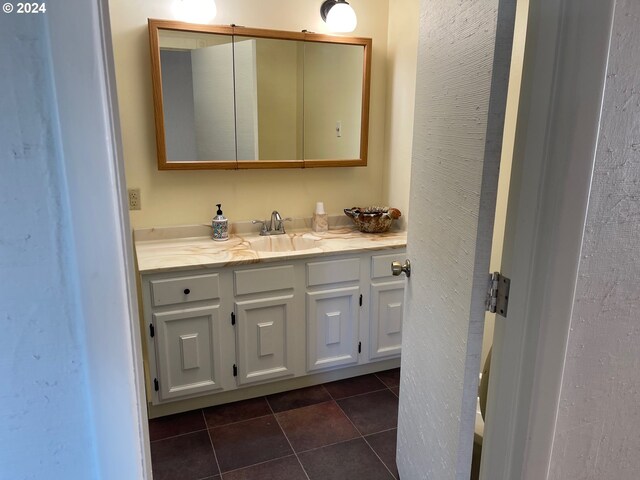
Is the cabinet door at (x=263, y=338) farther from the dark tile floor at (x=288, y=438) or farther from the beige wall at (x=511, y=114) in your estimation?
the beige wall at (x=511, y=114)

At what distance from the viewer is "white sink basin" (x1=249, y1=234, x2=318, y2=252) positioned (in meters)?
2.53

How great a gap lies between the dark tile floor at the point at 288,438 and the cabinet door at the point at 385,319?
199 mm

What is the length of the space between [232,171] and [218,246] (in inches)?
17.3

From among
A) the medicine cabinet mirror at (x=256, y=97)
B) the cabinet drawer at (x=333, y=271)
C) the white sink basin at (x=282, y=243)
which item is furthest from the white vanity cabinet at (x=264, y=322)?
the medicine cabinet mirror at (x=256, y=97)

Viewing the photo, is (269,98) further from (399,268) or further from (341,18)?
(399,268)

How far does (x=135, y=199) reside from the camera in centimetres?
239

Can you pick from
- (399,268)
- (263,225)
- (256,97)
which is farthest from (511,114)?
(263,225)

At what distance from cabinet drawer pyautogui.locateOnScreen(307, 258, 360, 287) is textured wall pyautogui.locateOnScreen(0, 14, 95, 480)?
167 cm

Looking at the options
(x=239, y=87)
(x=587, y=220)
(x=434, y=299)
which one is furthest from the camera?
(x=239, y=87)

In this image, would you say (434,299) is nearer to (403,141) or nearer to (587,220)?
(587,220)

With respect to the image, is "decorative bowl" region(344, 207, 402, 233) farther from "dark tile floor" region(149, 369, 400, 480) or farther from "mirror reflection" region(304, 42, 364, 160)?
"dark tile floor" region(149, 369, 400, 480)

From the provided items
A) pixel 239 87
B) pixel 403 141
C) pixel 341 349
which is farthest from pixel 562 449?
pixel 239 87

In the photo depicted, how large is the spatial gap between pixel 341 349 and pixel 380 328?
24cm

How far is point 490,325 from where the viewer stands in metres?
2.01
